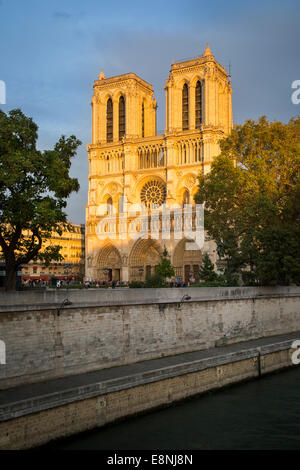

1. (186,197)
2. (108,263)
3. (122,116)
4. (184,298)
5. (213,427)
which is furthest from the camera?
(122,116)

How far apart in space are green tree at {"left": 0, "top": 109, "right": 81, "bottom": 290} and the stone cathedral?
32.1 metres

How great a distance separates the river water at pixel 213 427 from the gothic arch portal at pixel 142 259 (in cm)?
3770

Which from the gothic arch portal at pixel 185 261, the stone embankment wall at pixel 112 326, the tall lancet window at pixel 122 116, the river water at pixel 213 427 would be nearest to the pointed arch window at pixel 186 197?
the gothic arch portal at pixel 185 261

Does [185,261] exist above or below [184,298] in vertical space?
above

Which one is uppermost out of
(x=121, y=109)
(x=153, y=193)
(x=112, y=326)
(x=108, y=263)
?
(x=121, y=109)

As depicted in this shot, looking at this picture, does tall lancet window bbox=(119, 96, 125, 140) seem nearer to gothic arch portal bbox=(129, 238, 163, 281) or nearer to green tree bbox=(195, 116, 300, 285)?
gothic arch portal bbox=(129, 238, 163, 281)

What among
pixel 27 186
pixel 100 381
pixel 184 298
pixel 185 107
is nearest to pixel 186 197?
pixel 185 107

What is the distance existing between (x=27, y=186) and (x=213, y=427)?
10541mm

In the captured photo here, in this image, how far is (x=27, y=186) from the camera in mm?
18109

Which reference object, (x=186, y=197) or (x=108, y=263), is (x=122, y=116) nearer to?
(x=186, y=197)

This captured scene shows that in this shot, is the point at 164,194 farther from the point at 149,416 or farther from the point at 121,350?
the point at 149,416

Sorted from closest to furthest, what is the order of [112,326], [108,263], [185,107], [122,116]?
[112,326] → [185,107] → [108,263] → [122,116]

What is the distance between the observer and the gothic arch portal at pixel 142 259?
5459 cm

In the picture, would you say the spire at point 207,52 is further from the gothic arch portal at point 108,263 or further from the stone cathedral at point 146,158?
the gothic arch portal at point 108,263
